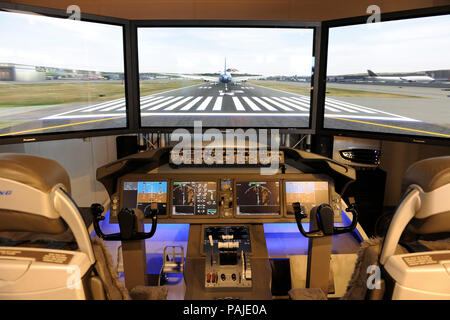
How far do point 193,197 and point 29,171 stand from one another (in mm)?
1290

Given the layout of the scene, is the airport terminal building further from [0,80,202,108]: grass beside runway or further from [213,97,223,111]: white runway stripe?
[213,97,223,111]: white runway stripe

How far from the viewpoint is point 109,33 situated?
250cm

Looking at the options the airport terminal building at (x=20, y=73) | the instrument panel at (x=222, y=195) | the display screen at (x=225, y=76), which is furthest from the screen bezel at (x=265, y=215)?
the airport terminal building at (x=20, y=73)


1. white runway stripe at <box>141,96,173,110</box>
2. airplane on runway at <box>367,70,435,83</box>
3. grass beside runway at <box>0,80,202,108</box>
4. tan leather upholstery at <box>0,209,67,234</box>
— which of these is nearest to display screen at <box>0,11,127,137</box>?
grass beside runway at <box>0,80,202,108</box>

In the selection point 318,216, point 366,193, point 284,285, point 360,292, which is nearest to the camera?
point 360,292

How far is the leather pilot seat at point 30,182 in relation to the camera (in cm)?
85

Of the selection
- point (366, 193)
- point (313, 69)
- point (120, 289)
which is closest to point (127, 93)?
point (313, 69)

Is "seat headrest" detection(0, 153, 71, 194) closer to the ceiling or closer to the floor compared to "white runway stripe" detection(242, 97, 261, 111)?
closer to the floor

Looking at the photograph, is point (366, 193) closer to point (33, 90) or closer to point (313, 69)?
point (313, 69)

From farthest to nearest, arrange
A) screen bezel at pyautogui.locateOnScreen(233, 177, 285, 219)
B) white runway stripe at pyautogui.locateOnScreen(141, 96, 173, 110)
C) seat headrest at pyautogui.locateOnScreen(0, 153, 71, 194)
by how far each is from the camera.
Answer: white runway stripe at pyautogui.locateOnScreen(141, 96, 173, 110), screen bezel at pyautogui.locateOnScreen(233, 177, 285, 219), seat headrest at pyautogui.locateOnScreen(0, 153, 71, 194)

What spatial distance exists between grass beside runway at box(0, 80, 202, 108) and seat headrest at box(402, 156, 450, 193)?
2061 millimetres

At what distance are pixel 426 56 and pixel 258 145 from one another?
1.39 metres

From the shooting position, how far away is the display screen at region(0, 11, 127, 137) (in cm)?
224

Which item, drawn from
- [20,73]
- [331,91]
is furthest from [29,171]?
[331,91]
